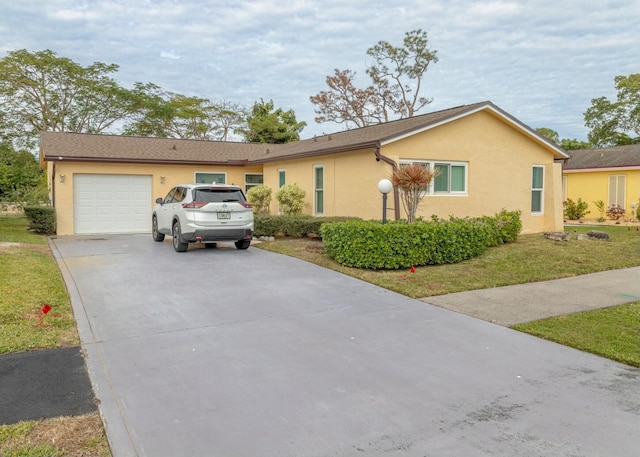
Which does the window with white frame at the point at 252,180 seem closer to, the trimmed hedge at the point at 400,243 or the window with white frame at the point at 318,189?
the window with white frame at the point at 318,189

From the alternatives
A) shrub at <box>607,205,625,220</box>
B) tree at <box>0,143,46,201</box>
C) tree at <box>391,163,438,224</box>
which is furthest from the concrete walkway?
tree at <box>0,143,46,201</box>

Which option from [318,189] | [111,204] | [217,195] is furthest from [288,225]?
[111,204]

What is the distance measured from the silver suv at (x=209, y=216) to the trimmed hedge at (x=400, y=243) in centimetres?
237

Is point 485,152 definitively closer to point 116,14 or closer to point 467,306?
point 467,306

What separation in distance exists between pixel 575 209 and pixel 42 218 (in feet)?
77.7

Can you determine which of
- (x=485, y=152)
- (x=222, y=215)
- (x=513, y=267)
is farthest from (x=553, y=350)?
(x=485, y=152)

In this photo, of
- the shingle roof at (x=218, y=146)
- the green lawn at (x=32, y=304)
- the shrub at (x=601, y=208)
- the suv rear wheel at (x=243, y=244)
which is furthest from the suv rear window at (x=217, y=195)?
the shrub at (x=601, y=208)

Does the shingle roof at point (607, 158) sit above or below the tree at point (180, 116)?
below

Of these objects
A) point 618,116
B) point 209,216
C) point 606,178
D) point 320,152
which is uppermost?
point 618,116

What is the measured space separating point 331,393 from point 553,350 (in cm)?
272

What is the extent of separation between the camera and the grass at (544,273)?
5.52 meters

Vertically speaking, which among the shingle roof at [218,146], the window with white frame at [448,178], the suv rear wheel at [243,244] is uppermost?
the shingle roof at [218,146]

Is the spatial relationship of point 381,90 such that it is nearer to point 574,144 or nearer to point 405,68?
point 405,68

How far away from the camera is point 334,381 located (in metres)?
4.27
